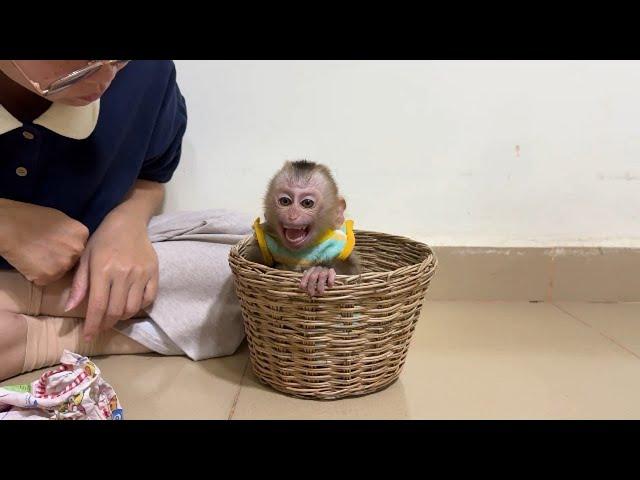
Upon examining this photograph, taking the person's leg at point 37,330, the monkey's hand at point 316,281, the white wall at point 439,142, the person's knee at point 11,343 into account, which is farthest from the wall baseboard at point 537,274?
the person's knee at point 11,343

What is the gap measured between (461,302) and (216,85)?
0.88 m

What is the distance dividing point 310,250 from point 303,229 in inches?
1.7

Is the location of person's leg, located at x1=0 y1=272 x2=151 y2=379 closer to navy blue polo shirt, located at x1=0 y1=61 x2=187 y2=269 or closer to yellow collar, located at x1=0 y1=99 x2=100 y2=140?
navy blue polo shirt, located at x1=0 y1=61 x2=187 y2=269

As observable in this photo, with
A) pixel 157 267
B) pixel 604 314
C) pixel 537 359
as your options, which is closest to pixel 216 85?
pixel 157 267

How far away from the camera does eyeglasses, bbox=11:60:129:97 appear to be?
29.3 inches

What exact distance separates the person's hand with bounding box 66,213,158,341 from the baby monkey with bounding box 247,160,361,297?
216 mm

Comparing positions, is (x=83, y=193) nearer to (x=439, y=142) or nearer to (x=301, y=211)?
(x=301, y=211)

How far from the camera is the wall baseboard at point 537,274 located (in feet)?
4.95

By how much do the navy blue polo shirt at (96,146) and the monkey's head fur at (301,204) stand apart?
13.0 inches

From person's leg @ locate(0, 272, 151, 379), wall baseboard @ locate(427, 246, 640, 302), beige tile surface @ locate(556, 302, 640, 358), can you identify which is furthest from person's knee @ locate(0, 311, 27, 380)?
beige tile surface @ locate(556, 302, 640, 358)

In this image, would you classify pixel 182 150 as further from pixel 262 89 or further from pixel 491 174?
pixel 491 174

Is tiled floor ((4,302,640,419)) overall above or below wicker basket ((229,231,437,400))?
→ below
